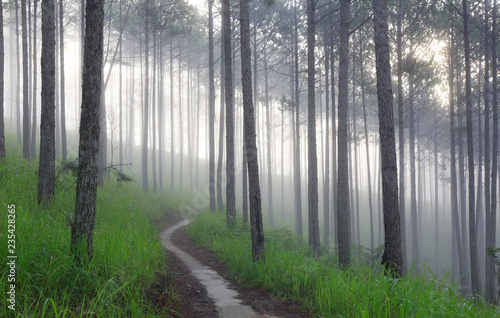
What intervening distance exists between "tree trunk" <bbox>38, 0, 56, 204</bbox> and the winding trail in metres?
3.73

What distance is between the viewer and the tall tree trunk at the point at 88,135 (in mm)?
4109

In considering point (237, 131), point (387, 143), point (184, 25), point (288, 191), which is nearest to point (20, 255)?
point (387, 143)

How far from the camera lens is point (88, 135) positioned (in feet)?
13.5

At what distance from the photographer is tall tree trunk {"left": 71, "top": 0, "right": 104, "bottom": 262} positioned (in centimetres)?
411

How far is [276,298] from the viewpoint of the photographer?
5.52 metres

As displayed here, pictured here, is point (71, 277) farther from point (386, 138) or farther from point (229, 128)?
point (229, 128)

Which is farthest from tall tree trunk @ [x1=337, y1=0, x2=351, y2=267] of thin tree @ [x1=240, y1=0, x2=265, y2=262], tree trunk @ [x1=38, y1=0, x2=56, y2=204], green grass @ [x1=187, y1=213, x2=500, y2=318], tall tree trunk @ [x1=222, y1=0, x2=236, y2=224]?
tree trunk @ [x1=38, y1=0, x2=56, y2=204]

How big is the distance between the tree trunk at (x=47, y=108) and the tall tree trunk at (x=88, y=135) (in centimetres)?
387

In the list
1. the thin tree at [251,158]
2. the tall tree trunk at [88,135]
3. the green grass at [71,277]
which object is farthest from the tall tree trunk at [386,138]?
the tall tree trunk at [88,135]

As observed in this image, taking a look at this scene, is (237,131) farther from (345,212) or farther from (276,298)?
(276,298)

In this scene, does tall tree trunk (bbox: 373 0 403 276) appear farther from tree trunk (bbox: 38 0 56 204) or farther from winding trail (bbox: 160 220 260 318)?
tree trunk (bbox: 38 0 56 204)

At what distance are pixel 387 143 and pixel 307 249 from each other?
21.8 feet

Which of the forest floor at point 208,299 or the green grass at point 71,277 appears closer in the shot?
the green grass at point 71,277

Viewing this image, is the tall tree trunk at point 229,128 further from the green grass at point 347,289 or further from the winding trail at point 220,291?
the green grass at point 347,289
